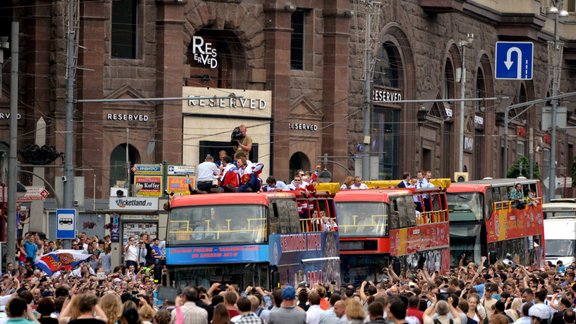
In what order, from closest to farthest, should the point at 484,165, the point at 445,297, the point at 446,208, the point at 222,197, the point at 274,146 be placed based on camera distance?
1. the point at 445,297
2. the point at 222,197
3. the point at 446,208
4. the point at 274,146
5. the point at 484,165

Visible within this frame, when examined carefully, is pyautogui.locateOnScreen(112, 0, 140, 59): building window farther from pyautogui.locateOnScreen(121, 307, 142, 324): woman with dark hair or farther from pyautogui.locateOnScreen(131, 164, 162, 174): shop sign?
pyautogui.locateOnScreen(121, 307, 142, 324): woman with dark hair

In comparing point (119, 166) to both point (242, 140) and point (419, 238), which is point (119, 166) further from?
point (242, 140)

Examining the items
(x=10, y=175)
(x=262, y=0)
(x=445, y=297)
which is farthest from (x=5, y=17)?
(x=445, y=297)

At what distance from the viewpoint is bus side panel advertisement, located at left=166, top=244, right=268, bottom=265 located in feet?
101

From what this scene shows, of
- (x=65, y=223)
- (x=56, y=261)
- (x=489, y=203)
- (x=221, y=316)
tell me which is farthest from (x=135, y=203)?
(x=221, y=316)

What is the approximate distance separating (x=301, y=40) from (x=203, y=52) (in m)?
4.63

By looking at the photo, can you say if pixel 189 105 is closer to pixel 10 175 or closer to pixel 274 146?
pixel 274 146

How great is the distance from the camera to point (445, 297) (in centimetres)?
2300

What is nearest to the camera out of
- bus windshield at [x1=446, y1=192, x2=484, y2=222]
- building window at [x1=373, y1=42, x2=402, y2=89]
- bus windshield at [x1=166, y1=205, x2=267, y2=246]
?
bus windshield at [x1=166, y1=205, x2=267, y2=246]

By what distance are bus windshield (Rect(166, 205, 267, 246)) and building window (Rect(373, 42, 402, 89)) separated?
41715mm

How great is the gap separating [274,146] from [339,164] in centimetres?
368

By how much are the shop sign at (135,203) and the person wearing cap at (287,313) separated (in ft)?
101

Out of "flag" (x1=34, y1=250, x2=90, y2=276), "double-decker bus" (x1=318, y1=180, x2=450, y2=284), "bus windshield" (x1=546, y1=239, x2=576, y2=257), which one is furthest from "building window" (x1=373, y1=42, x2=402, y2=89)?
"flag" (x1=34, y1=250, x2=90, y2=276)

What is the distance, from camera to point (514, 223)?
169ft
